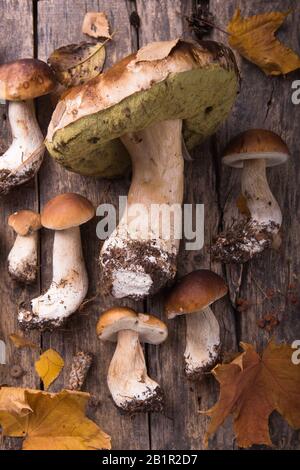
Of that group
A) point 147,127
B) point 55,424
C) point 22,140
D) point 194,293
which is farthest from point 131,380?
point 22,140

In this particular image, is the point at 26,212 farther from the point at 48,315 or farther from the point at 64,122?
the point at 64,122

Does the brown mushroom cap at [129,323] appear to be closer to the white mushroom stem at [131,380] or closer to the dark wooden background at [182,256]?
the white mushroom stem at [131,380]

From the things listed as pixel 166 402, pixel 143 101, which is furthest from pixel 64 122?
pixel 166 402

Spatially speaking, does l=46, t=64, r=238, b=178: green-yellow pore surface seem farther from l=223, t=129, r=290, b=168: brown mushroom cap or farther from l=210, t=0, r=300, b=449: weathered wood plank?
l=210, t=0, r=300, b=449: weathered wood plank

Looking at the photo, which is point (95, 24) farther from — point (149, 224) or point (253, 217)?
point (253, 217)

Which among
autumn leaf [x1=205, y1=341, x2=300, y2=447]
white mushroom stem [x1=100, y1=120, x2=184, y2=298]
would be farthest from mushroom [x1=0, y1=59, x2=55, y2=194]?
autumn leaf [x1=205, y1=341, x2=300, y2=447]

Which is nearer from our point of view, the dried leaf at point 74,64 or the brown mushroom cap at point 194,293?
the brown mushroom cap at point 194,293

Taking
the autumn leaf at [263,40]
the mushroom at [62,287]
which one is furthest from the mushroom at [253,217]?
the mushroom at [62,287]
